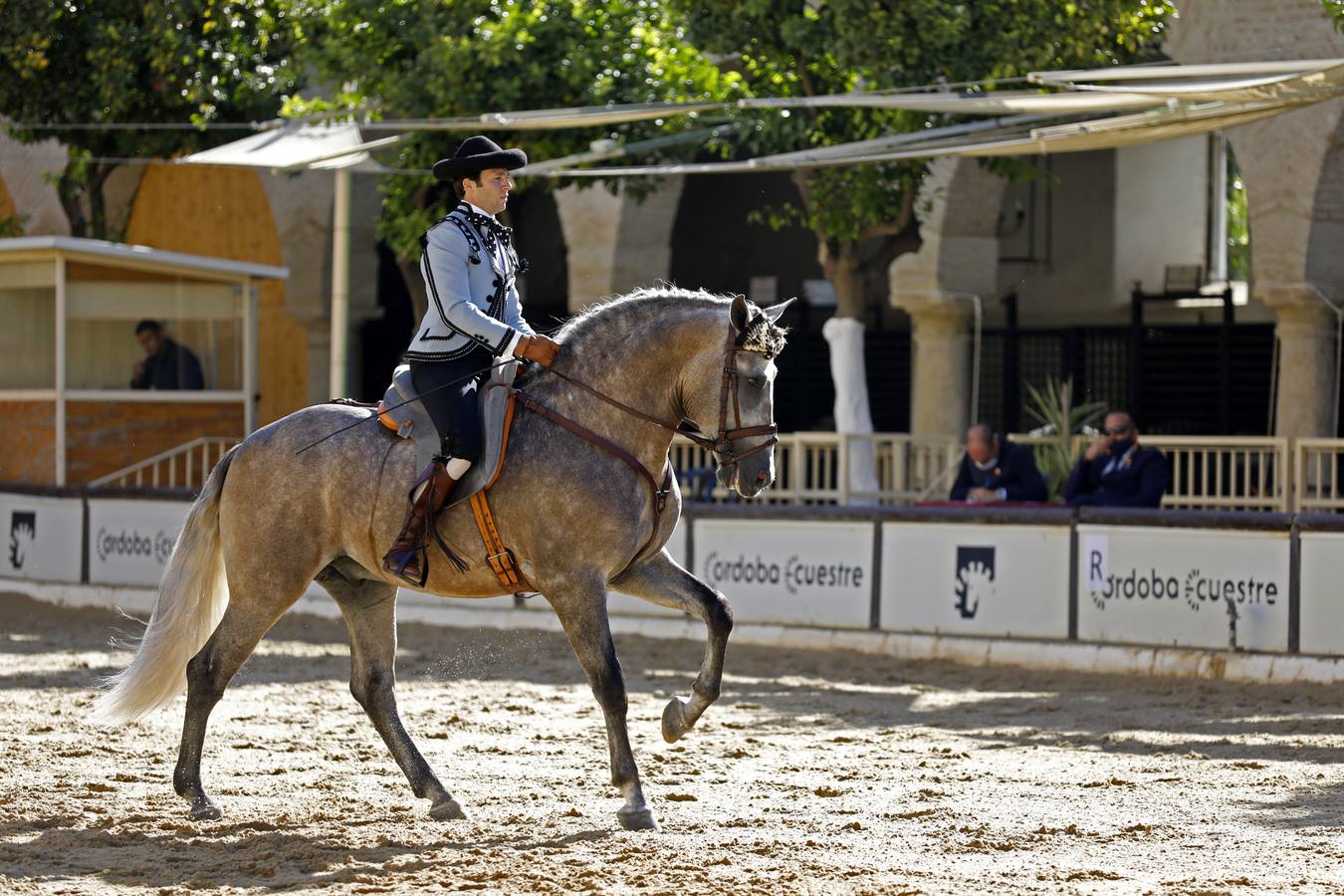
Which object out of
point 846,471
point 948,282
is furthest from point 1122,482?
point 948,282

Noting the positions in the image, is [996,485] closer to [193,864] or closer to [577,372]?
[577,372]

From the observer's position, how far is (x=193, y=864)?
6.53 meters

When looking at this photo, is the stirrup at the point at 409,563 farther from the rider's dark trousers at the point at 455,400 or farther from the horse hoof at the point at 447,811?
the horse hoof at the point at 447,811

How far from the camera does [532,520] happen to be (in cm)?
720

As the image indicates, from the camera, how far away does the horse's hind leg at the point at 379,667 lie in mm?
7527

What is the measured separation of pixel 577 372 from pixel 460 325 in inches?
19.5

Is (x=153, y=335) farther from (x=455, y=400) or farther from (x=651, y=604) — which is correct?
(x=455, y=400)

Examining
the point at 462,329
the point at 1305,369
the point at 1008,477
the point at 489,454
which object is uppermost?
the point at 1305,369

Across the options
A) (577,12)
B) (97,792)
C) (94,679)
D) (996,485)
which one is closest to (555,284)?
(577,12)

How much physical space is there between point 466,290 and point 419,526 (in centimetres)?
95

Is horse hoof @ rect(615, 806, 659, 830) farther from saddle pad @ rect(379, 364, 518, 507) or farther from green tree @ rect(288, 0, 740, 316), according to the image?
green tree @ rect(288, 0, 740, 316)

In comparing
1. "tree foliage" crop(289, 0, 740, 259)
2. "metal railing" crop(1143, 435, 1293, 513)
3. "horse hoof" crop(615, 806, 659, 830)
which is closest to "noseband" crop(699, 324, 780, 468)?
"horse hoof" crop(615, 806, 659, 830)

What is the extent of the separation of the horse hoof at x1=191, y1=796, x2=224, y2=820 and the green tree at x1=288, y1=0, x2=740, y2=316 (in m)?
10.3

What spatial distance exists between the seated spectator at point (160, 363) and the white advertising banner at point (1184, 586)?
31.8ft
